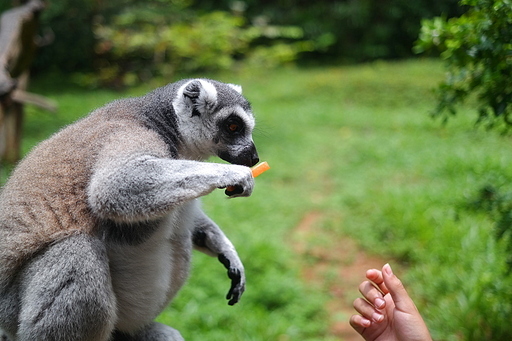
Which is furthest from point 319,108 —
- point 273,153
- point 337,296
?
point 337,296

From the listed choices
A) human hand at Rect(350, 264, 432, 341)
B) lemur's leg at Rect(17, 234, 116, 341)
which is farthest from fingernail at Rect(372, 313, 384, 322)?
lemur's leg at Rect(17, 234, 116, 341)

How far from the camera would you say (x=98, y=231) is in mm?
1966

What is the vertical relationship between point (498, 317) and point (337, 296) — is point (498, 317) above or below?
above

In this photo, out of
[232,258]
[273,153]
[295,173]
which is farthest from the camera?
[273,153]

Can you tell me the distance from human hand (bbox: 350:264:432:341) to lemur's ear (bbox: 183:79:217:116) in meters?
1.03

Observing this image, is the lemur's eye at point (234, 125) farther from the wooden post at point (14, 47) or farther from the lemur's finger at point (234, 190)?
the wooden post at point (14, 47)

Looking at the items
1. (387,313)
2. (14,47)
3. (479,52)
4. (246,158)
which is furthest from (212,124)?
(14,47)

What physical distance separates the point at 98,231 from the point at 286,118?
30.7 feet

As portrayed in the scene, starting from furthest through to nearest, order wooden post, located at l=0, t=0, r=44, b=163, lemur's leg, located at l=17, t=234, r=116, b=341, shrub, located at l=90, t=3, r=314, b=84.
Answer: shrub, located at l=90, t=3, r=314, b=84 → wooden post, located at l=0, t=0, r=44, b=163 → lemur's leg, located at l=17, t=234, r=116, b=341

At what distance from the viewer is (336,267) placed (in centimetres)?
518

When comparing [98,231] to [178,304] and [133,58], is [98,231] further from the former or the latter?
[133,58]

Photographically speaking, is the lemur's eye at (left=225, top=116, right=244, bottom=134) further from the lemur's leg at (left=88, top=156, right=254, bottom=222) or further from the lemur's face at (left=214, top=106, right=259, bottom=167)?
the lemur's leg at (left=88, top=156, right=254, bottom=222)

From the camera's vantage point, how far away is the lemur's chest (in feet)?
6.68

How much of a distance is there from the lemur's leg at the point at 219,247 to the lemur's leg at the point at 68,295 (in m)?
0.67
